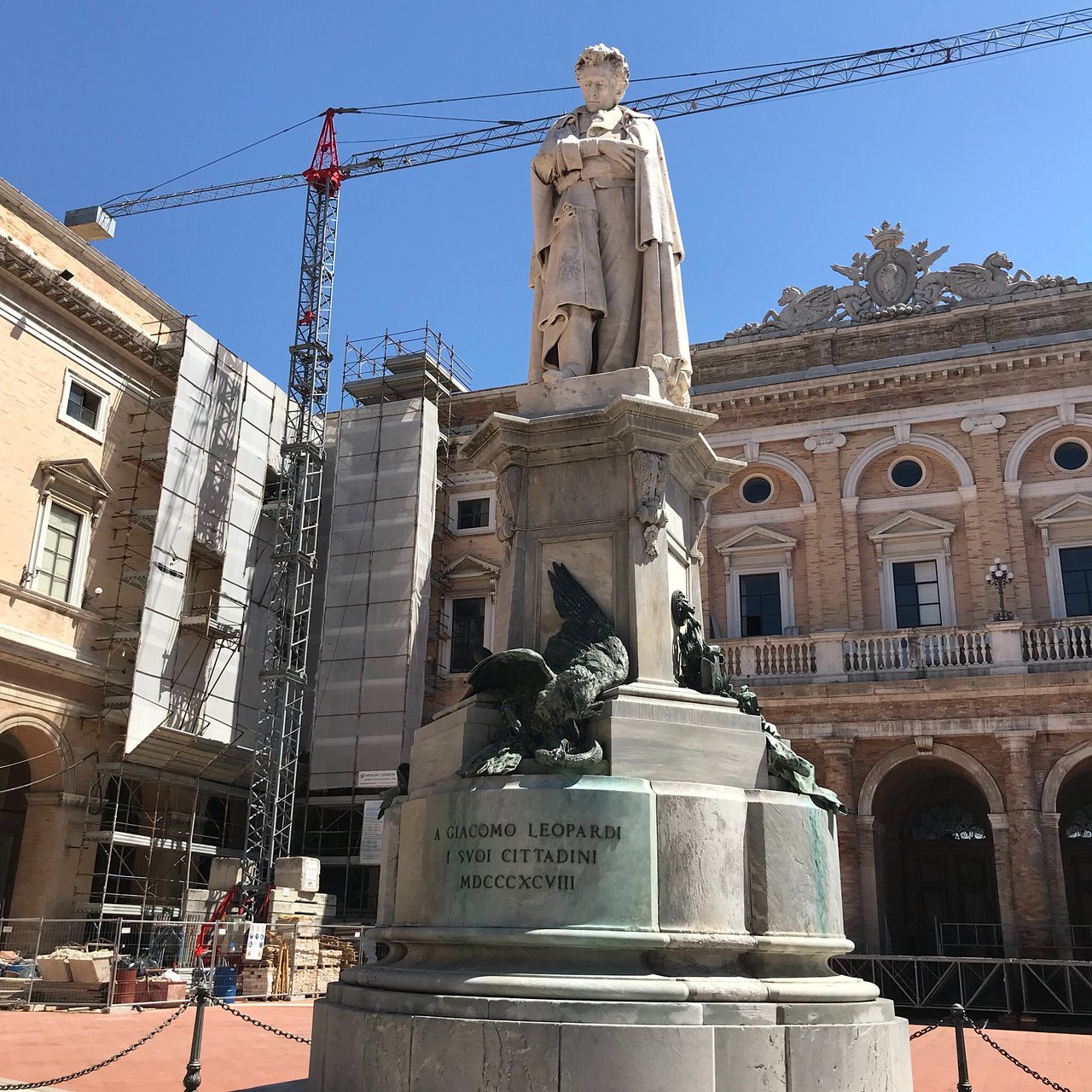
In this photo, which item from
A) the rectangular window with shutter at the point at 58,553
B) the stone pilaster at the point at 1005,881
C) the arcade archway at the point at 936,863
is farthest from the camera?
the rectangular window with shutter at the point at 58,553

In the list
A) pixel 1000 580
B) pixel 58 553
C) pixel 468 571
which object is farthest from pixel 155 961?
pixel 1000 580

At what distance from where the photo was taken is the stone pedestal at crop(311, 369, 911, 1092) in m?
5.38

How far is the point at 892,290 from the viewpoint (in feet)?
102

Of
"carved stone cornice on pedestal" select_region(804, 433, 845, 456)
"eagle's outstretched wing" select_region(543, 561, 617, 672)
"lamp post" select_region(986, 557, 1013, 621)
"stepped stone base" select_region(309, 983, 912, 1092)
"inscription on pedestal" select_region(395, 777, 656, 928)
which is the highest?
"carved stone cornice on pedestal" select_region(804, 433, 845, 456)

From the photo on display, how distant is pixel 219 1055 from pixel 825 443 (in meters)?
23.2

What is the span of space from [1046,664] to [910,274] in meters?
11.8

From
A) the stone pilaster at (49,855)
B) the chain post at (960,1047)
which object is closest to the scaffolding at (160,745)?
the stone pilaster at (49,855)

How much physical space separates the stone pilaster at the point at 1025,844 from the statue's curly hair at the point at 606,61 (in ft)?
66.3

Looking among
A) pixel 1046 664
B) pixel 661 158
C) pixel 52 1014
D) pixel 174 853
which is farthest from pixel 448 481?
pixel 661 158

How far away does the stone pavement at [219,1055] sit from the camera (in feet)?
29.1

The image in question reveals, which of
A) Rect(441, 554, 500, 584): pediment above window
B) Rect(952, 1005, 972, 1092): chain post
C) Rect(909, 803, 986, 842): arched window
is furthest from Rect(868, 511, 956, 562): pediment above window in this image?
Rect(952, 1005, 972, 1092): chain post

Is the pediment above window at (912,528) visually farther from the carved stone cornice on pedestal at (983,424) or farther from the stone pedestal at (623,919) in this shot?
the stone pedestal at (623,919)

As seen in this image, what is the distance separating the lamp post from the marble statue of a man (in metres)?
20.3

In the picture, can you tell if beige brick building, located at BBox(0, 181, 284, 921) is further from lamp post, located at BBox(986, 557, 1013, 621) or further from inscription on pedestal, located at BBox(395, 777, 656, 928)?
inscription on pedestal, located at BBox(395, 777, 656, 928)
